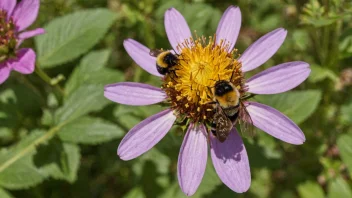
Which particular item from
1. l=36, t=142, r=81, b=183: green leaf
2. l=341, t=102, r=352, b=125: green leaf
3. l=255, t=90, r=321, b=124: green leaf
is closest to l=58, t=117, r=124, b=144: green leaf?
l=36, t=142, r=81, b=183: green leaf

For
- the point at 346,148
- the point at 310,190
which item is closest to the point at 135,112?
the point at 346,148

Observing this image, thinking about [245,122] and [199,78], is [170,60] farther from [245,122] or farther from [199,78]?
[245,122]

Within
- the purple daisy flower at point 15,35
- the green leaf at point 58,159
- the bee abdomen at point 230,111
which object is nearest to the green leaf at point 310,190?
the bee abdomen at point 230,111

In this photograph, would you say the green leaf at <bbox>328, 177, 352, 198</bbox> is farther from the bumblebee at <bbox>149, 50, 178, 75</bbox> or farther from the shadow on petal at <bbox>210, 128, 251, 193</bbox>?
the bumblebee at <bbox>149, 50, 178, 75</bbox>

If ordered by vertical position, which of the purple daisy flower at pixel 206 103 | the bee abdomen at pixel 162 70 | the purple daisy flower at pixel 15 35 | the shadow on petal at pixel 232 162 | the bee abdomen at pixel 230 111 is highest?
the purple daisy flower at pixel 15 35

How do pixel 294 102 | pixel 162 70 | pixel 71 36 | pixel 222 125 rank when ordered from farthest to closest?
pixel 71 36, pixel 294 102, pixel 162 70, pixel 222 125

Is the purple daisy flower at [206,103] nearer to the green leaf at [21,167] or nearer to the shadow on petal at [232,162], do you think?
the shadow on petal at [232,162]
